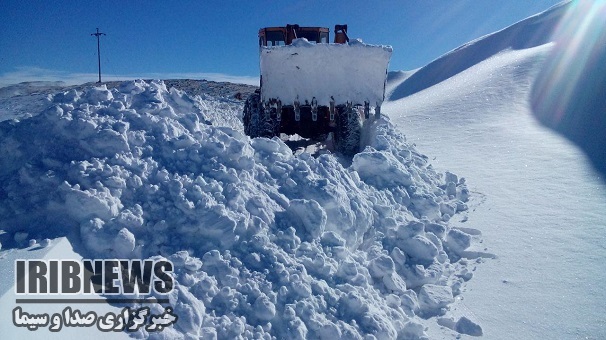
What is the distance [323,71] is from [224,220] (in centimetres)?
411

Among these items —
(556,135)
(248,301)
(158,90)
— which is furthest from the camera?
(556,135)

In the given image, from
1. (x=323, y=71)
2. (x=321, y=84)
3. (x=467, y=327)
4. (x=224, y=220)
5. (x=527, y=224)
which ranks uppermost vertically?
(x=323, y=71)

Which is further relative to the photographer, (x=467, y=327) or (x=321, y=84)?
(x=321, y=84)

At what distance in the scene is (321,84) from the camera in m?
6.86

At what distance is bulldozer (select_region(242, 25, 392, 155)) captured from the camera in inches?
264

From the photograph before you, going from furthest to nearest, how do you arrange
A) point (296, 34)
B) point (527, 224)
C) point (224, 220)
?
point (296, 34) → point (527, 224) → point (224, 220)

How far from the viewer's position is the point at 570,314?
3.35m

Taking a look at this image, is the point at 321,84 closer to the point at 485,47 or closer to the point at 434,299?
the point at 434,299

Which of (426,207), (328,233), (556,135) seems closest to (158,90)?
(328,233)

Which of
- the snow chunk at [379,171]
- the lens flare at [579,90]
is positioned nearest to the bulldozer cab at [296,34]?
the snow chunk at [379,171]

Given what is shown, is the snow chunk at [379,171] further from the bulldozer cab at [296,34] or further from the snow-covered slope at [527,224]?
the bulldozer cab at [296,34]

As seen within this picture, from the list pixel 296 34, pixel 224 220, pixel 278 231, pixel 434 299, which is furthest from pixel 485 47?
pixel 224 220

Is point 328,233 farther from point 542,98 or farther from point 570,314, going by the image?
point 542,98

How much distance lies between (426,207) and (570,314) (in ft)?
6.14
